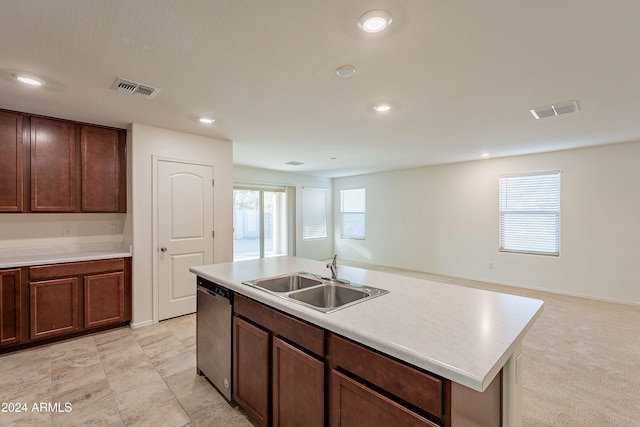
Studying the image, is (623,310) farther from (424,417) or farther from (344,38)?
(344,38)

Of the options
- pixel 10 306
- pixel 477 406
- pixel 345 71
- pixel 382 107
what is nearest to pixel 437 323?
pixel 477 406

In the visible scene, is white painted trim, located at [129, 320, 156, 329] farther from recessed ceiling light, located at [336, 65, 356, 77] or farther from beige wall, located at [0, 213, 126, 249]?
recessed ceiling light, located at [336, 65, 356, 77]

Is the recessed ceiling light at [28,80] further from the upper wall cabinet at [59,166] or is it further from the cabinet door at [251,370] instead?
the cabinet door at [251,370]

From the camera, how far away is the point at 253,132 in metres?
3.70

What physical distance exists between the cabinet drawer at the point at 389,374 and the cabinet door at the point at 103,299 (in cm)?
305

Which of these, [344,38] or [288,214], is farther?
[288,214]

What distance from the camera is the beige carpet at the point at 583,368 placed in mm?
1958

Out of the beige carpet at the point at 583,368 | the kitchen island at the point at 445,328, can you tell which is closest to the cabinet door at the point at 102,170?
the kitchen island at the point at 445,328

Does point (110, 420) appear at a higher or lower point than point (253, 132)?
lower

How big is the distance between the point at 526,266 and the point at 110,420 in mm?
5950

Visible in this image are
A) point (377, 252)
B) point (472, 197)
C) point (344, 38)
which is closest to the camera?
point (344, 38)

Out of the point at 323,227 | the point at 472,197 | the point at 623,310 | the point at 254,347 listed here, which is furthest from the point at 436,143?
the point at 323,227

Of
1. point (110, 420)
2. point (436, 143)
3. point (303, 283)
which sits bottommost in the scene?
point (110, 420)

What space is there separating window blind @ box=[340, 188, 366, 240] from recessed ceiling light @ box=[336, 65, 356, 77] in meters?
5.62
